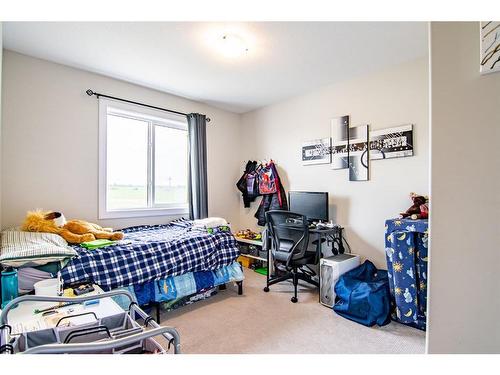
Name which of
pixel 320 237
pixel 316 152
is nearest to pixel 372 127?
pixel 316 152

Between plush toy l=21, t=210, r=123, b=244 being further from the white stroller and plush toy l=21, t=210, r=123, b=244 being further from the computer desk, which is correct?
the computer desk

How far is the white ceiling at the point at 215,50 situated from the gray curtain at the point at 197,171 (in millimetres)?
561

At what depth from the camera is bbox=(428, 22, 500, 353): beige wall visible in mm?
933

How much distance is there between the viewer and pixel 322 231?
2.61 m

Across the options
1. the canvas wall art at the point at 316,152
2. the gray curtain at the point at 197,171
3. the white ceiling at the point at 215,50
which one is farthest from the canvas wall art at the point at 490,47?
the gray curtain at the point at 197,171

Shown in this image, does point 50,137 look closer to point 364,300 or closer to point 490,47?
point 490,47

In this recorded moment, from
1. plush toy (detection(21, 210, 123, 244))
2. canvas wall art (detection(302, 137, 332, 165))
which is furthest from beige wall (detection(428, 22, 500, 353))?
plush toy (detection(21, 210, 123, 244))

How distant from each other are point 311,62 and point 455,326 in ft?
7.77

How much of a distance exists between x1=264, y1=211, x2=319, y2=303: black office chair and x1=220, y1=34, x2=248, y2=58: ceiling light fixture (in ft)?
5.46

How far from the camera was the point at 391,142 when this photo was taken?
2.54 meters

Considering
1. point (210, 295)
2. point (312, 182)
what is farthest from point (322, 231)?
point (210, 295)

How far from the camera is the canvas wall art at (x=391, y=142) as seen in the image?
7.95 feet

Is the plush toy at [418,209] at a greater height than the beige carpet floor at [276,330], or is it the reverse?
the plush toy at [418,209]

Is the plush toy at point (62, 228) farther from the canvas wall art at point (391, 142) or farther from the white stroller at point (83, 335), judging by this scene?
the canvas wall art at point (391, 142)
